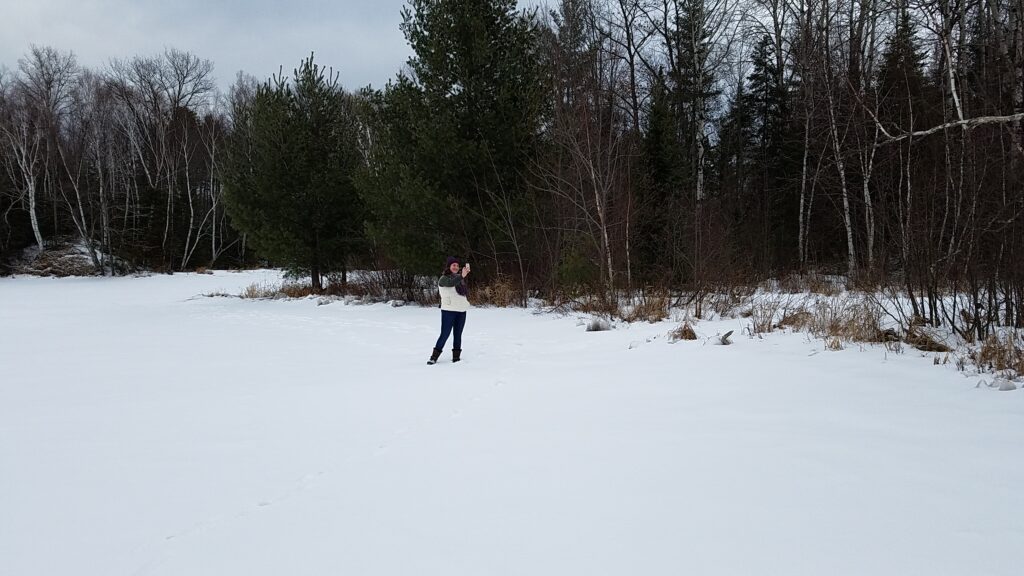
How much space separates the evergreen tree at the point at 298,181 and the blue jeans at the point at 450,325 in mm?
11066

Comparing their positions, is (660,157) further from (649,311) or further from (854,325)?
(854,325)

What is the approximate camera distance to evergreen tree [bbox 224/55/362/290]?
680 inches

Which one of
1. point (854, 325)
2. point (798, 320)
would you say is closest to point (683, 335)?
point (798, 320)

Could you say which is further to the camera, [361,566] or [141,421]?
Result: [141,421]

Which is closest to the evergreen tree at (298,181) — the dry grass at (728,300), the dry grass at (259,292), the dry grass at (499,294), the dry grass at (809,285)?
the dry grass at (259,292)

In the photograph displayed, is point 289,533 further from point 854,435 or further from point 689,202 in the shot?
point 689,202

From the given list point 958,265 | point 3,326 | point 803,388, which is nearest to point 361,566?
point 803,388

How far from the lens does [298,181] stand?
17.5 meters

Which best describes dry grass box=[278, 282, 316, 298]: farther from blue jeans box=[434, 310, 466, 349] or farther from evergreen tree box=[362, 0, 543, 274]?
blue jeans box=[434, 310, 466, 349]

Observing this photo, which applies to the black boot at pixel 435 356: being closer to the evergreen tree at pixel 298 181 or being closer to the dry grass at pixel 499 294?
the dry grass at pixel 499 294

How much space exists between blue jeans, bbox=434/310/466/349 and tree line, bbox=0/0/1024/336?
16.3 ft

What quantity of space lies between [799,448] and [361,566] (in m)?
2.78

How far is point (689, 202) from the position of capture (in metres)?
16.7

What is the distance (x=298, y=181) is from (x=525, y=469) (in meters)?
16.8
